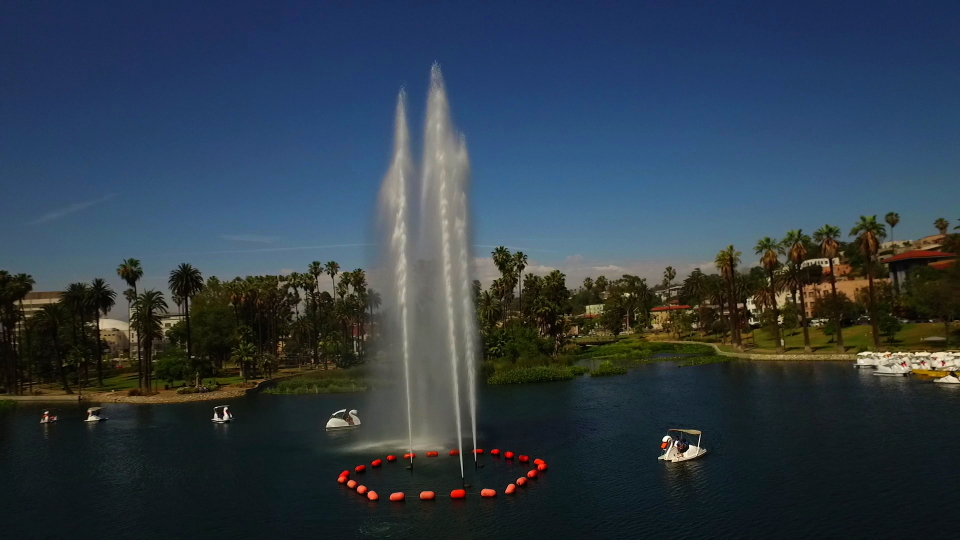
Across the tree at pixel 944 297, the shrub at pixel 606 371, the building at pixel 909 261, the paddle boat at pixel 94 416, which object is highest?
the building at pixel 909 261

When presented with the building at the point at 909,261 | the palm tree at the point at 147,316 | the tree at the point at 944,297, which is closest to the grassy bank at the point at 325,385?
the palm tree at the point at 147,316

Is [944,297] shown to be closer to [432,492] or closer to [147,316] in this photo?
[432,492]

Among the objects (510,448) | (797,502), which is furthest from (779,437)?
(510,448)

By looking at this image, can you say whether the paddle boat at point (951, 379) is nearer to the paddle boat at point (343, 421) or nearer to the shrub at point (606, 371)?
the shrub at point (606, 371)

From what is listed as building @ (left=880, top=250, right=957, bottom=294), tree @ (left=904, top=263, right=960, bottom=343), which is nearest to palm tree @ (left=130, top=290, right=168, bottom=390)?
tree @ (left=904, top=263, right=960, bottom=343)

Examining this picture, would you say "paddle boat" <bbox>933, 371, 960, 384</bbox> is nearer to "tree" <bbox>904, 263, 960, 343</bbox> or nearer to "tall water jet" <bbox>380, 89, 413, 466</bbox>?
"tree" <bbox>904, 263, 960, 343</bbox>
